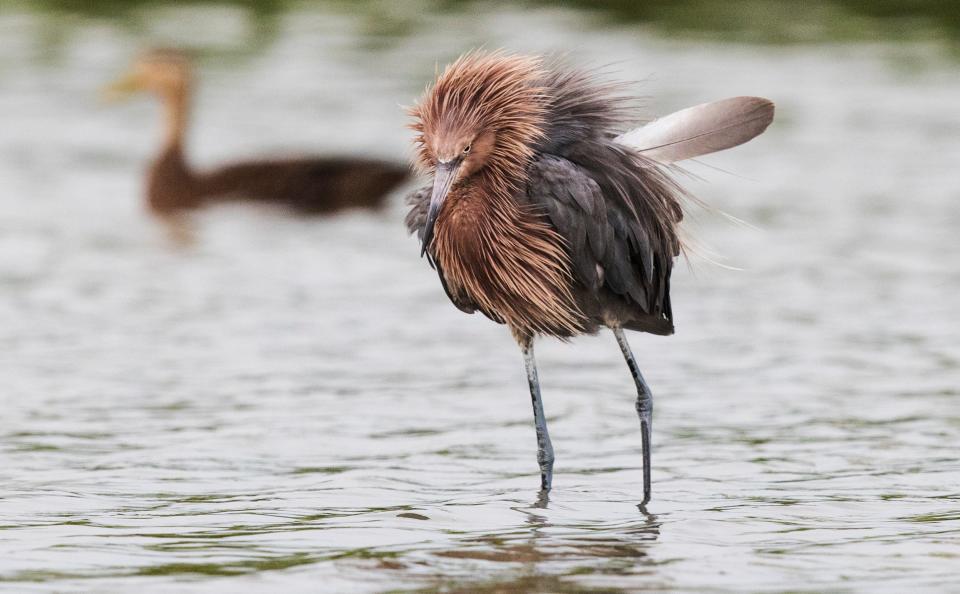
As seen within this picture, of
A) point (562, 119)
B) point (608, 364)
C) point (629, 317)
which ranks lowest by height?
point (608, 364)

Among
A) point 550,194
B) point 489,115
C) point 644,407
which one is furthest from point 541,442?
point 489,115

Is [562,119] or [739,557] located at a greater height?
[562,119]

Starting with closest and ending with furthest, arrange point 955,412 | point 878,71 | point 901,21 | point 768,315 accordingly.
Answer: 1. point 955,412
2. point 768,315
3. point 878,71
4. point 901,21

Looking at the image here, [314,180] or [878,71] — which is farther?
[878,71]

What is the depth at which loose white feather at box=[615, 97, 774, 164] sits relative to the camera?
652cm

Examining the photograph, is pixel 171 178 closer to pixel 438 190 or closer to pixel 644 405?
pixel 644 405

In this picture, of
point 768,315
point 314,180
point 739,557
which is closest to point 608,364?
point 768,315

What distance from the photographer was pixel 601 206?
20.3ft

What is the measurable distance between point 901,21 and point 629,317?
15.8 meters

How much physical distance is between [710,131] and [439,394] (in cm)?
247

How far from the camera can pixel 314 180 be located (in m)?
14.3

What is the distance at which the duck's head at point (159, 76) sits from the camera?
1540 cm

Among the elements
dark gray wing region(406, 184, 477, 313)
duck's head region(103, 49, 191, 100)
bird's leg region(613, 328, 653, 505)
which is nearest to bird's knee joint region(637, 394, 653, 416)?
bird's leg region(613, 328, 653, 505)

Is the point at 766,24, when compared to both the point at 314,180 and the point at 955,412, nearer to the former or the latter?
the point at 314,180
